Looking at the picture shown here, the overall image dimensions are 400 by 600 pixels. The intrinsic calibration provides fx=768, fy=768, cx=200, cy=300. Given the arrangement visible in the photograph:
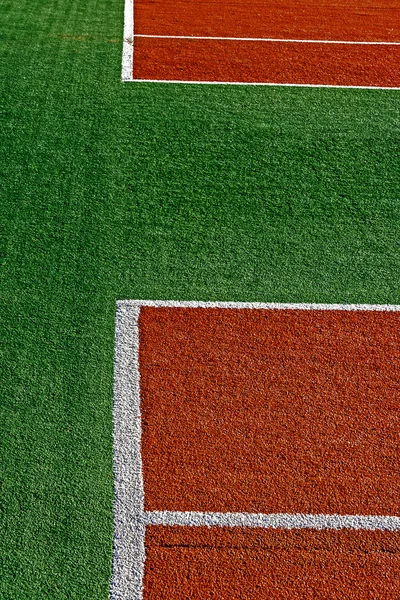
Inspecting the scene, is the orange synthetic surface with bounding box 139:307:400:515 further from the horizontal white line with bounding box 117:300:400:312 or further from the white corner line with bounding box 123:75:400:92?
the white corner line with bounding box 123:75:400:92

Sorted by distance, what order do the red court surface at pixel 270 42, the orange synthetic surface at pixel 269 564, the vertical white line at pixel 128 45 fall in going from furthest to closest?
the red court surface at pixel 270 42, the vertical white line at pixel 128 45, the orange synthetic surface at pixel 269 564

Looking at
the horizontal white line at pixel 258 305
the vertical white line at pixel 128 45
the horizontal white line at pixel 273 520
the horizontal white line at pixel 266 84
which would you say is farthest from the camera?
the vertical white line at pixel 128 45

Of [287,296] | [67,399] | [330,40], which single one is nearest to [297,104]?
[330,40]

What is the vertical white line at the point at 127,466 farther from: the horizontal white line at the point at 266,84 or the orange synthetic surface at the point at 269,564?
the horizontal white line at the point at 266,84

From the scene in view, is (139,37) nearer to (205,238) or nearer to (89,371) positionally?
(205,238)

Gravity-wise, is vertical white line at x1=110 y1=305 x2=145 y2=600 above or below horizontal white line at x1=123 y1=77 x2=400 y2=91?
below

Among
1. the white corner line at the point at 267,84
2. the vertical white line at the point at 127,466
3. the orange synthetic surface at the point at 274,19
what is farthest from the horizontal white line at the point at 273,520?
the orange synthetic surface at the point at 274,19

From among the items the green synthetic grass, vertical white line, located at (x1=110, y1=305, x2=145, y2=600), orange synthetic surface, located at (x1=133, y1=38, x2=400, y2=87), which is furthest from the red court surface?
vertical white line, located at (x1=110, y1=305, x2=145, y2=600)
